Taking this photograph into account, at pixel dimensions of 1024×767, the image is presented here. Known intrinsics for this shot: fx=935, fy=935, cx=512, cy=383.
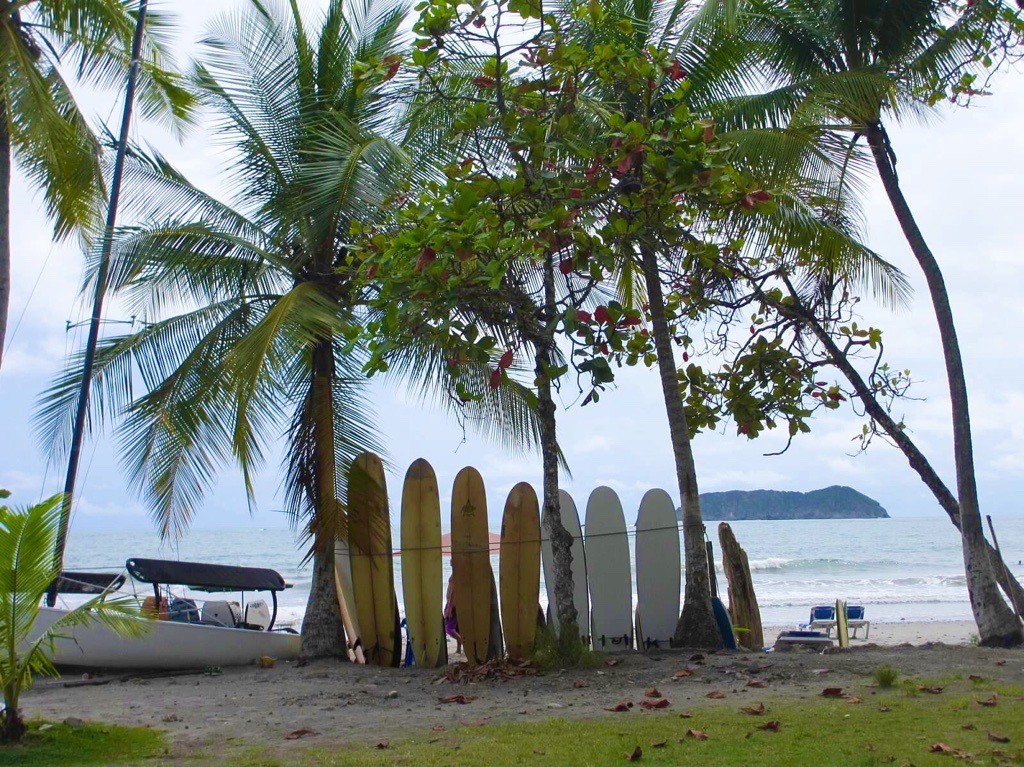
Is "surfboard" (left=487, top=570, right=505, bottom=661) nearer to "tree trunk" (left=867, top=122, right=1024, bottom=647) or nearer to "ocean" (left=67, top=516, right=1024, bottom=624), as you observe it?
"ocean" (left=67, top=516, right=1024, bottom=624)

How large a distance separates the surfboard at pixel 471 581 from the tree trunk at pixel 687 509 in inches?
66.1

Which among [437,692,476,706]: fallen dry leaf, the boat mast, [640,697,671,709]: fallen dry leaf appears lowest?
[437,692,476,706]: fallen dry leaf

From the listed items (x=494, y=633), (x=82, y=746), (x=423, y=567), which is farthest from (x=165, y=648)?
(x=82, y=746)

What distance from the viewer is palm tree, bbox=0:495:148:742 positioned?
4668 millimetres

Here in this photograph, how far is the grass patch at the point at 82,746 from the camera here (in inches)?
170

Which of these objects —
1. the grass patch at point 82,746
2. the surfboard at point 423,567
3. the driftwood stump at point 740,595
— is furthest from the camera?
the driftwood stump at point 740,595

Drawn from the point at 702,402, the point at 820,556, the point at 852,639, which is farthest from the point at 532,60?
the point at 820,556

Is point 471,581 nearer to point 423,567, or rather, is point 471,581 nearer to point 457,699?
point 423,567

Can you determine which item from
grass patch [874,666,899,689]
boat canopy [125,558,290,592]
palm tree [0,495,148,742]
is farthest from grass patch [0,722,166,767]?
grass patch [874,666,899,689]

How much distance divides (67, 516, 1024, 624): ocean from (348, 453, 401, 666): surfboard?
547mm

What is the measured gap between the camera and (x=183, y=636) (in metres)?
8.37

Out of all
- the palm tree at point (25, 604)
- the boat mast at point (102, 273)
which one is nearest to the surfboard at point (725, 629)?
the palm tree at point (25, 604)

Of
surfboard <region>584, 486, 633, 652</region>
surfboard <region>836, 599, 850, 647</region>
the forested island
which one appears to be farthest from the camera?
the forested island

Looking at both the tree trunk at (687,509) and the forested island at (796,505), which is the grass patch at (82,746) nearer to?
the tree trunk at (687,509)
